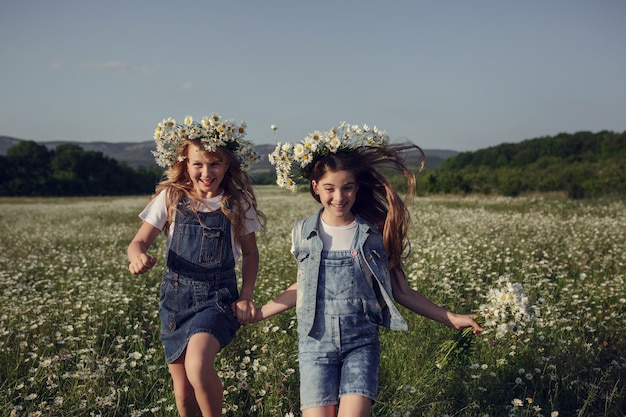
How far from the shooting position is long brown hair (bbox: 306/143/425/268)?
3096mm

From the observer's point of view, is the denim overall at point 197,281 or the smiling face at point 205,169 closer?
the denim overall at point 197,281

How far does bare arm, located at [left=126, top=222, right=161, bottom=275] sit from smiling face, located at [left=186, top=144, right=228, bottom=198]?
45 cm

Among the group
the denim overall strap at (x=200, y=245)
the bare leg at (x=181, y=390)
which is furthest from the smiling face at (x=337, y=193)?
the bare leg at (x=181, y=390)

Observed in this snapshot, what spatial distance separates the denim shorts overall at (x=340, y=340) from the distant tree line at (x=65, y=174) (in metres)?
60.6

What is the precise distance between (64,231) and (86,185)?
5490cm

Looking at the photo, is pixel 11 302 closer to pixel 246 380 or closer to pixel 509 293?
pixel 246 380

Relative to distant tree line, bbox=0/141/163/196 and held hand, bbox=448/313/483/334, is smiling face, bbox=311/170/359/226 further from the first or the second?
distant tree line, bbox=0/141/163/196

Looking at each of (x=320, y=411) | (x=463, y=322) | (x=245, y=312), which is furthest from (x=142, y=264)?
(x=463, y=322)

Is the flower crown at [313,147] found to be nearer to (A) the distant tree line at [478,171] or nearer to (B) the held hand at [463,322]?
(B) the held hand at [463,322]

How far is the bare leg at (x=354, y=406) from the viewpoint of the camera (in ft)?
8.53

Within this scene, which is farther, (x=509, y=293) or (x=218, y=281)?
(x=218, y=281)

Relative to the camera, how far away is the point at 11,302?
5676mm

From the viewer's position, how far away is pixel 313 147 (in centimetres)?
306

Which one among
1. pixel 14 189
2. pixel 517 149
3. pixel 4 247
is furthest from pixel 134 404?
pixel 517 149
